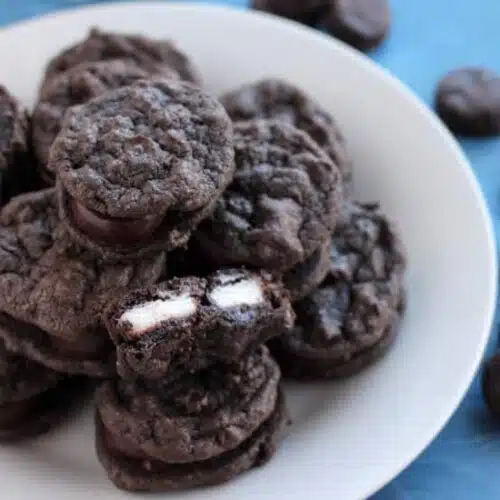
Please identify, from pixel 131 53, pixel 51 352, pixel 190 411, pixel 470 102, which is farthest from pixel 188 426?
pixel 470 102

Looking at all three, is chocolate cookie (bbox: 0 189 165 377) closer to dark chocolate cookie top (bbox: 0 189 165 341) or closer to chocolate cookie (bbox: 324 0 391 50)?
dark chocolate cookie top (bbox: 0 189 165 341)

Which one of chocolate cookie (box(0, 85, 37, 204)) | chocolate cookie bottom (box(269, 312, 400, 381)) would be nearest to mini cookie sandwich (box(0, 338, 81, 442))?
chocolate cookie (box(0, 85, 37, 204))

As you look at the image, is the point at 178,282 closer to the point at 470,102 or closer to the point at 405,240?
the point at 405,240

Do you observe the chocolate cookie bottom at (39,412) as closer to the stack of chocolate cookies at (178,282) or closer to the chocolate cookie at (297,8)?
the stack of chocolate cookies at (178,282)

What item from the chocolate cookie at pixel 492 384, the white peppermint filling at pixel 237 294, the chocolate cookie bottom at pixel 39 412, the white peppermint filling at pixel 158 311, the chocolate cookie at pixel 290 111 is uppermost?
the chocolate cookie at pixel 290 111

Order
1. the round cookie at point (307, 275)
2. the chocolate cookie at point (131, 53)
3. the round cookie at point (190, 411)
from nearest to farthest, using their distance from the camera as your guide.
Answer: the round cookie at point (190, 411) → the round cookie at point (307, 275) → the chocolate cookie at point (131, 53)

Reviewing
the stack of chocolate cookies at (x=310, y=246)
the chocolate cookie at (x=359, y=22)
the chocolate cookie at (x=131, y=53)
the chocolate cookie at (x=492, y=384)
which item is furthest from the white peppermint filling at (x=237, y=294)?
the chocolate cookie at (x=359, y=22)

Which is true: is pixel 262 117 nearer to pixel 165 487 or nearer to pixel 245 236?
pixel 245 236
